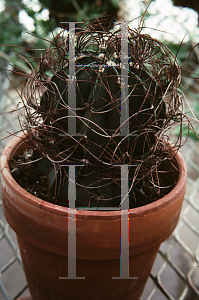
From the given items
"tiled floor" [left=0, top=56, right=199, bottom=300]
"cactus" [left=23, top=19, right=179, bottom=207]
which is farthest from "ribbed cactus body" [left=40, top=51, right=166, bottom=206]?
"tiled floor" [left=0, top=56, right=199, bottom=300]

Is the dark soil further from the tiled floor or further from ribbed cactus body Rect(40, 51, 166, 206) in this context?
the tiled floor

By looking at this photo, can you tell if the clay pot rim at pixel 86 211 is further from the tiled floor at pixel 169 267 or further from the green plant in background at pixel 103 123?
the tiled floor at pixel 169 267

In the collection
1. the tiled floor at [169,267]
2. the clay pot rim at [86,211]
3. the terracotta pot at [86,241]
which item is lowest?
the tiled floor at [169,267]

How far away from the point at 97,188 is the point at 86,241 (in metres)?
0.09

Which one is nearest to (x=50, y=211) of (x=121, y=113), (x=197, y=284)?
(x=121, y=113)

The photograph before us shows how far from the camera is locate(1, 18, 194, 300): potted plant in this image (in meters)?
0.37

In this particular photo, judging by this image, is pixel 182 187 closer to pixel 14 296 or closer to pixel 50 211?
pixel 50 211

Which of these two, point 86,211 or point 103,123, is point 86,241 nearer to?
point 86,211

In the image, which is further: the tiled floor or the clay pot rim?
the tiled floor

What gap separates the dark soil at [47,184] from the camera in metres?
0.44

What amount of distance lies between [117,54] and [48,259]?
33 centimetres

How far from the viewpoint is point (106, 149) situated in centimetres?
41

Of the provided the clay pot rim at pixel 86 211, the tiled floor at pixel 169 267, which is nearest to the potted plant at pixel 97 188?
the clay pot rim at pixel 86 211

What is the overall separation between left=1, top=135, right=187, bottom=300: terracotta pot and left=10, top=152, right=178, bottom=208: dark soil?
0.03m
